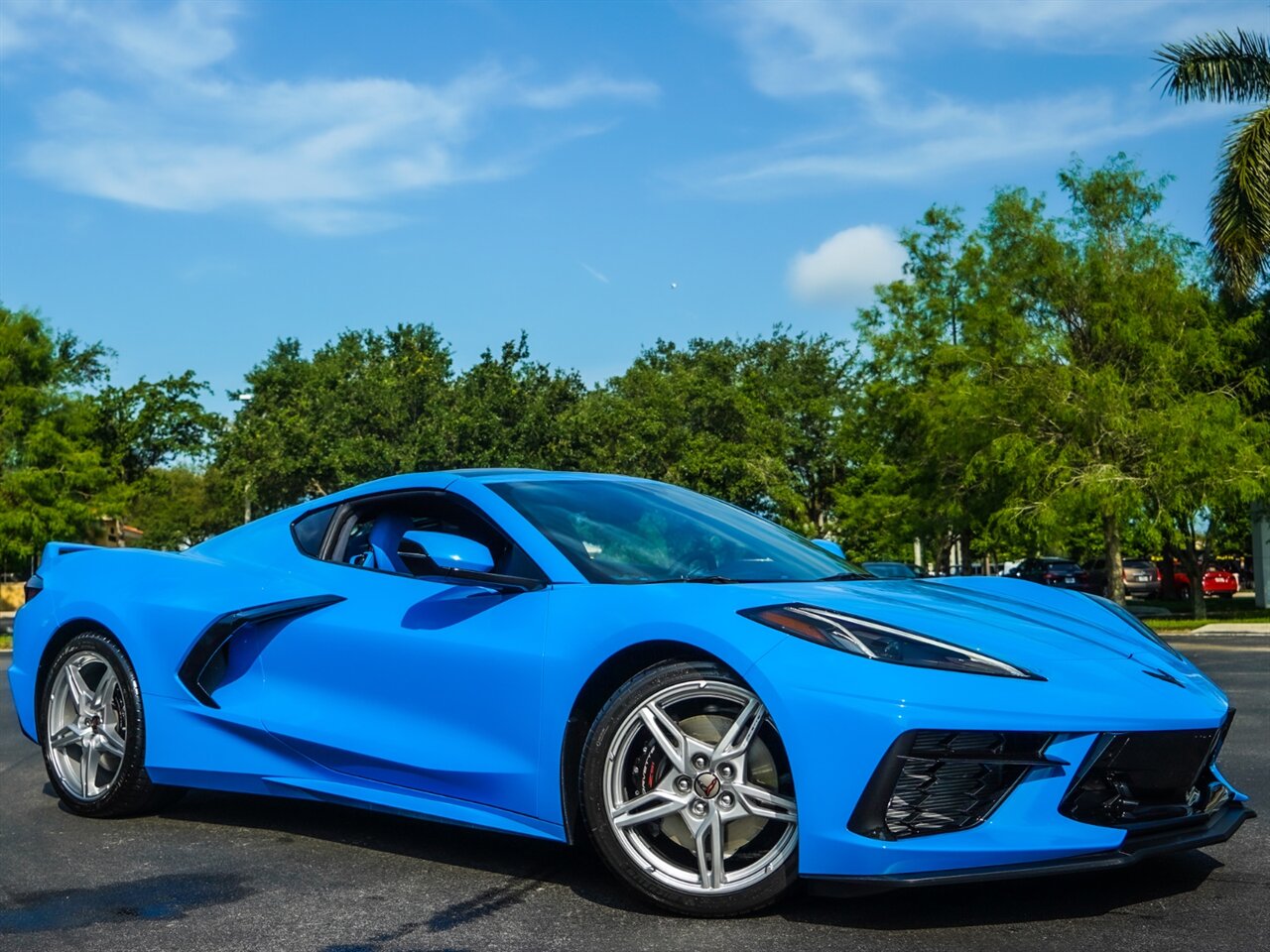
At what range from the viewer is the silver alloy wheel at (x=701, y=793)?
12.6 feet

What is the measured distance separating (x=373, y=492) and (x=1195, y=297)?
80.7ft

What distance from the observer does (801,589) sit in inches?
167

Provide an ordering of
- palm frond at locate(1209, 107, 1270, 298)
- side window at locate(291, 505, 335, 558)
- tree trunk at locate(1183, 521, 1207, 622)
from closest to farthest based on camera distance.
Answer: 1. side window at locate(291, 505, 335, 558)
2. palm frond at locate(1209, 107, 1270, 298)
3. tree trunk at locate(1183, 521, 1207, 622)

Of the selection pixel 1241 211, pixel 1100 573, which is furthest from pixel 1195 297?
pixel 1100 573

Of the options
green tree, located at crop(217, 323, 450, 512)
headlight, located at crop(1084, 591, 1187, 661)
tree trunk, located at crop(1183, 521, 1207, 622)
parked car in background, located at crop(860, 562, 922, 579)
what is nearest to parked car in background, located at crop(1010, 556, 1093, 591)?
tree trunk, located at crop(1183, 521, 1207, 622)

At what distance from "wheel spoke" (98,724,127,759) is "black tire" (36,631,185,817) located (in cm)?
3

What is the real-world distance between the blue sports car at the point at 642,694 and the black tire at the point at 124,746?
0.04 feet

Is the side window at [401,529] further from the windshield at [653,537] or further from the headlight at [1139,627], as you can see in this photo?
the headlight at [1139,627]

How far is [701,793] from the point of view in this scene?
3918mm

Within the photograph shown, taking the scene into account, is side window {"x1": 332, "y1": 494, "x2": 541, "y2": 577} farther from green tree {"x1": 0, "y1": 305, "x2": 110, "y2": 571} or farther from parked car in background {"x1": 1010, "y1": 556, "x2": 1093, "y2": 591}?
parked car in background {"x1": 1010, "y1": 556, "x2": 1093, "y2": 591}

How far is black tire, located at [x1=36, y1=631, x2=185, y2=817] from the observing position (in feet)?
18.0

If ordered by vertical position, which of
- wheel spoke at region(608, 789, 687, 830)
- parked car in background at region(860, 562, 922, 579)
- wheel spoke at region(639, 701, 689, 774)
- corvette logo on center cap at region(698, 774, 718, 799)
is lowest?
wheel spoke at region(608, 789, 687, 830)

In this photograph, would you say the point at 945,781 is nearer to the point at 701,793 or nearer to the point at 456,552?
the point at 701,793

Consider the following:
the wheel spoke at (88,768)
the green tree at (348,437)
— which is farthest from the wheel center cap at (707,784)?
the green tree at (348,437)
